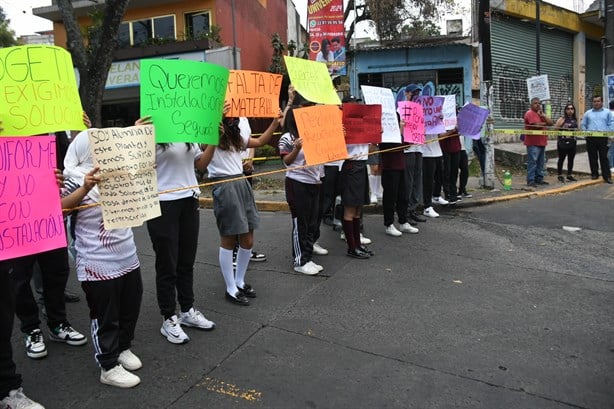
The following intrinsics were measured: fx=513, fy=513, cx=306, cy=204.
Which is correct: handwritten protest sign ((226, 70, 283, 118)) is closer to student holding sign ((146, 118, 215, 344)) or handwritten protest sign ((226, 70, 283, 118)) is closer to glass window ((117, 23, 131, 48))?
student holding sign ((146, 118, 215, 344))

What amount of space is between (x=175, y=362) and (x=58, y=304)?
1.14m

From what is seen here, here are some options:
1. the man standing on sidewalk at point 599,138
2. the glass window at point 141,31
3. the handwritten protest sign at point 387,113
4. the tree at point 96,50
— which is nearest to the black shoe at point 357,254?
the handwritten protest sign at point 387,113

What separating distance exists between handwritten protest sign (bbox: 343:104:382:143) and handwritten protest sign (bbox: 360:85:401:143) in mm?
402

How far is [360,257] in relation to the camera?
593 cm

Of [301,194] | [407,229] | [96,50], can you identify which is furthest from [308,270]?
[96,50]

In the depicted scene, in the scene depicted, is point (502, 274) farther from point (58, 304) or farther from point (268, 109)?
point (58, 304)

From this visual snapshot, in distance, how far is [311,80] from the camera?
502 cm

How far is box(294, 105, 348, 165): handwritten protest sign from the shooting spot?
5.03m

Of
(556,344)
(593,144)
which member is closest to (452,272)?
(556,344)

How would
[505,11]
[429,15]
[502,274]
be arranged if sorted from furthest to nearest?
[429,15] → [505,11] → [502,274]

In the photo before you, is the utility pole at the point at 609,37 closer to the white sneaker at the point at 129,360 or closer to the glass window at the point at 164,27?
the white sneaker at the point at 129,360

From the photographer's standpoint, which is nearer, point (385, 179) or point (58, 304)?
point (58, 304)

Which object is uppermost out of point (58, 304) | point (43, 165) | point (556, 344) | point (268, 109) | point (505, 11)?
point (505, 11)

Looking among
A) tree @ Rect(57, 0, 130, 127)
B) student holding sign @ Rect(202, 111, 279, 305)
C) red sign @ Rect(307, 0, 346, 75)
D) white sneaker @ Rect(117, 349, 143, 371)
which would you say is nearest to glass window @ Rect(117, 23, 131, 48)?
tree @ Rect(57, 0, 130, 127)
